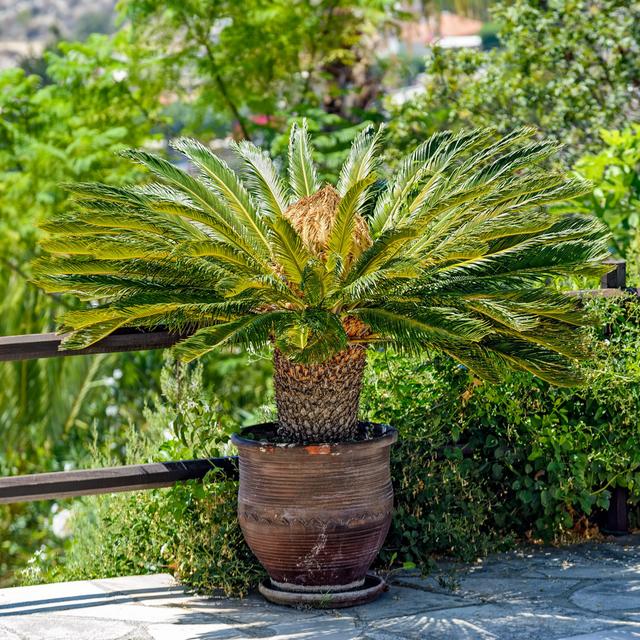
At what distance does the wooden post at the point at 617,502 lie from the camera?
6.13 m

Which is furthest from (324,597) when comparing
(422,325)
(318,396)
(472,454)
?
(472,454)

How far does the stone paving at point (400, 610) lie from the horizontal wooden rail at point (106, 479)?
51 centimetres

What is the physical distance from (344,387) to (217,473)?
3.11 ft

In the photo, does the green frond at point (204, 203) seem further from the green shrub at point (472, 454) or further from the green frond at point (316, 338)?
the green shrub at point (472, 454)

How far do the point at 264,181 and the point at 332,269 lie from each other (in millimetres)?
1004

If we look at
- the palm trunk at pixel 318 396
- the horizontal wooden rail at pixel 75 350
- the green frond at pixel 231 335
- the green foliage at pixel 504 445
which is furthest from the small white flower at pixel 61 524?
the green frond at pixel 231 335

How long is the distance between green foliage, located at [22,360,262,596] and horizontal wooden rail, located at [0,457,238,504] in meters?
0.07

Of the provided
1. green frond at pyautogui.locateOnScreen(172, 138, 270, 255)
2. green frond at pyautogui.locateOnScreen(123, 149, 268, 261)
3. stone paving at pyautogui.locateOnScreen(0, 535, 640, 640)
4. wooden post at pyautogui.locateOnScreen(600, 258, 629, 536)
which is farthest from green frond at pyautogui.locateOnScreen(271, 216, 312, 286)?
wooden post at pyautogui.locateOnScreen(600, 258, 629, 536)

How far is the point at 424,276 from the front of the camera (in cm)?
491

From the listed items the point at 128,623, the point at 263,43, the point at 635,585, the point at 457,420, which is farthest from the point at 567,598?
the point at 263,43

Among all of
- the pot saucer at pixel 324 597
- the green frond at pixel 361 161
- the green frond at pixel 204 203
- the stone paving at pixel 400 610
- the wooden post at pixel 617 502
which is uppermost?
the green frond at pixel 361 161

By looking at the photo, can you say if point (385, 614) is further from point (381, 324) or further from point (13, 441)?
point (13, 441)

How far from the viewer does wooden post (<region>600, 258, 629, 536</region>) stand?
6.13 meters

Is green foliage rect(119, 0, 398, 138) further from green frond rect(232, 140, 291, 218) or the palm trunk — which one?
the palm trunk
